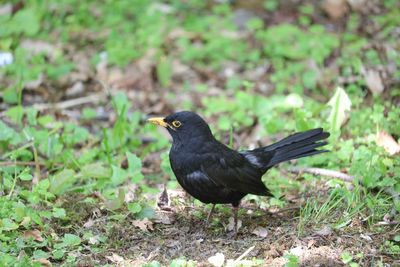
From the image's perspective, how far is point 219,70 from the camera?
891cm

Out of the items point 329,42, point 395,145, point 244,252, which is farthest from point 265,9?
point 244,252

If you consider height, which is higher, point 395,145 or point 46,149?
point 395,145

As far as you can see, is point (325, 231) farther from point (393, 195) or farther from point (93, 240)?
point (93, 240)

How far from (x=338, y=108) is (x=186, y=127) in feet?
5.96

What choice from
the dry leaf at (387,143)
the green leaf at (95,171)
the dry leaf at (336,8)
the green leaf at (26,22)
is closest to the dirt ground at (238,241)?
the green leaf at (95,171)

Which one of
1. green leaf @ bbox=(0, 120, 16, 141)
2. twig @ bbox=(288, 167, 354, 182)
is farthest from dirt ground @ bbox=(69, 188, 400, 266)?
green leaf @ bbox=(0, 120, 16, 141)

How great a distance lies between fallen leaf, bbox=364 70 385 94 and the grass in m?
0.04

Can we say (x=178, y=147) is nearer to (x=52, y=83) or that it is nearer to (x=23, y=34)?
(x=52, y=83)

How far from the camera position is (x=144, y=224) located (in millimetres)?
5082

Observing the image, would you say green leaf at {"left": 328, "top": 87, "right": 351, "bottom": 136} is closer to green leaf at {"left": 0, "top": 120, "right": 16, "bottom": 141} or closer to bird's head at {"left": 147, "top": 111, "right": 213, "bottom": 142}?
bird's head at {"left": 147, "top": 111, "right": 213, "bottom": 142}

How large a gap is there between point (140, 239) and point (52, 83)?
12.9 feet

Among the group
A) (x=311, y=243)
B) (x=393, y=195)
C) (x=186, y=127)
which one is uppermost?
(x=186, y=127)

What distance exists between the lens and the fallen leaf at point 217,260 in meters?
4.41

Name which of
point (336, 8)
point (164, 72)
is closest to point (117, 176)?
point (164, 72)
